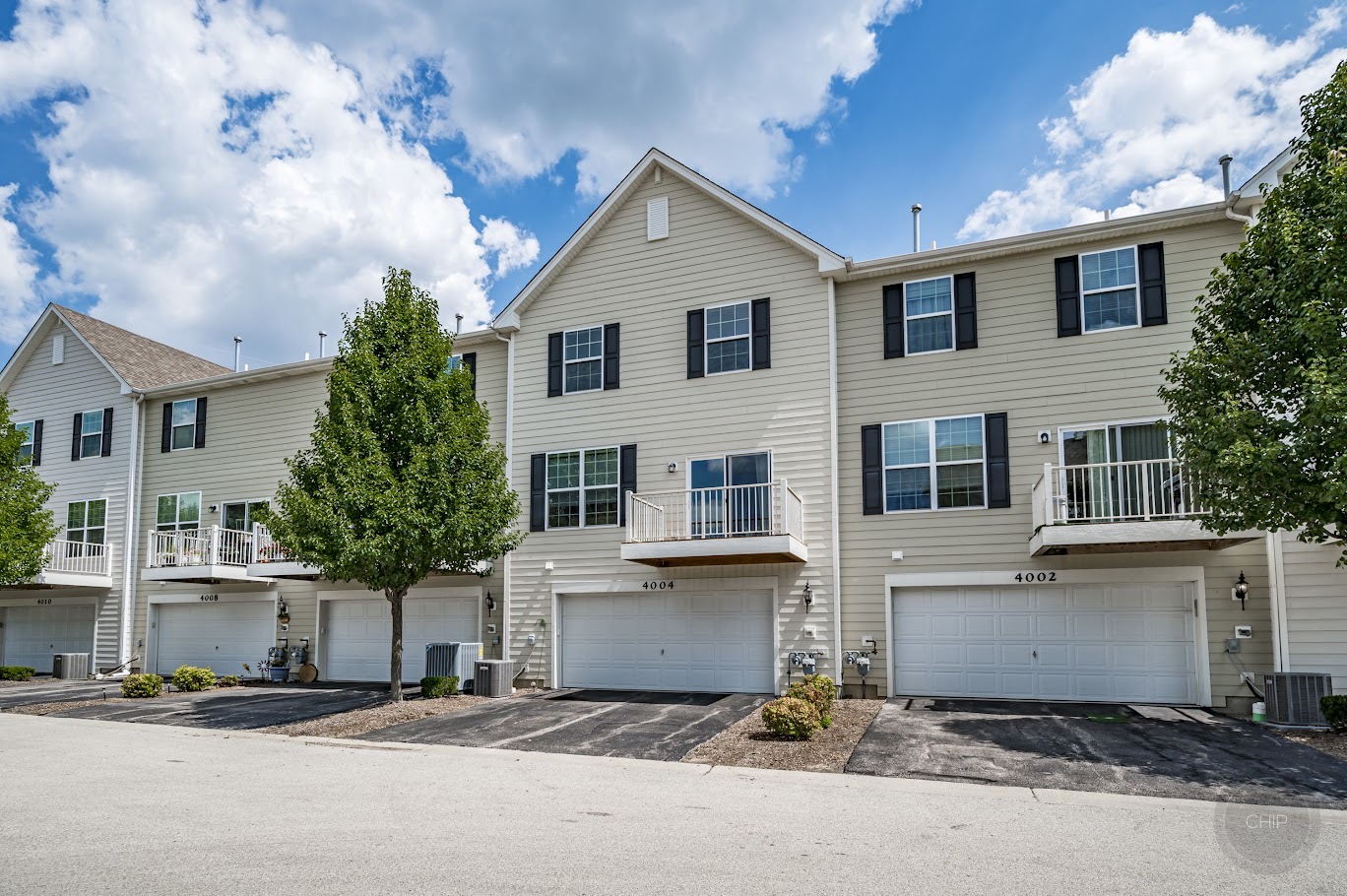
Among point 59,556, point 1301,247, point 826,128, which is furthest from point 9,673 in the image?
point 1301,247

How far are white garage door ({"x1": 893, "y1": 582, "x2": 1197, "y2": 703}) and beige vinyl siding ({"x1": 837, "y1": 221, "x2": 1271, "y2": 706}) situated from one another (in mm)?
443

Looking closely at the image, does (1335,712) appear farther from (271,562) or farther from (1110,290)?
(271,562)

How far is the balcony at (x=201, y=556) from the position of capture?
837 inches

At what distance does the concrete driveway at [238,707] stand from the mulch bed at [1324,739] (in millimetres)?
14055

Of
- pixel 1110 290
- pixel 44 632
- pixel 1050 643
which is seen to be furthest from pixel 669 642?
pixel 44 632

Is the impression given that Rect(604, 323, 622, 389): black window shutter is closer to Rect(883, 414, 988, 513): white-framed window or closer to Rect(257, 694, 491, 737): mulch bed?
Rect(883, 414, 988, 513): white-framed window

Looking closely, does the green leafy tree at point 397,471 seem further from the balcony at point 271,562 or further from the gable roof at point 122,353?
the gable roof at point 122,353

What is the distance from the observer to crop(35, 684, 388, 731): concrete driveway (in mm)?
15281

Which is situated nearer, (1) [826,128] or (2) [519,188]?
(1) [826,128]

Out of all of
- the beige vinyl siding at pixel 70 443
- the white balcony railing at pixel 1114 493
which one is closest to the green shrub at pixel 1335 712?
the white balcony railing at pixel 1114 493

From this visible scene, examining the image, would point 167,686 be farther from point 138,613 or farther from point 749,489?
point 749,489

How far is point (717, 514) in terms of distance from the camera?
16938mm

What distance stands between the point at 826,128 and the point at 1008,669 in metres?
9.49

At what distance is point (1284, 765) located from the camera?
10039 mm
